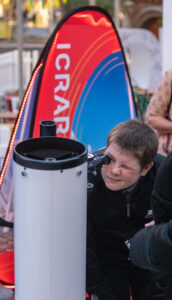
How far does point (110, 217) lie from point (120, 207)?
0.16ft

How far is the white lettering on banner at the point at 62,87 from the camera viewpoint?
6.40 feet

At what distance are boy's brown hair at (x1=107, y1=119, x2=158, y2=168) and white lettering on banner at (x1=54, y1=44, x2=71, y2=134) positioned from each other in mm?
328

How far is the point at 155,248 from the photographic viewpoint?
3.88ft

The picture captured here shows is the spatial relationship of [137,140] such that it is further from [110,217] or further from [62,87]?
[62,87]

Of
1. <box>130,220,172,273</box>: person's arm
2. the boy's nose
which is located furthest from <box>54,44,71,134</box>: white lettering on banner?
<box>130,220,172,273</box>: person's arm

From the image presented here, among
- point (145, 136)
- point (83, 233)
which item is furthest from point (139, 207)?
point (83, 233)

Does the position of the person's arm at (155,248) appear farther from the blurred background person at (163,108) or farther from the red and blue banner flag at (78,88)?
A: the blurred background person at (163,108)

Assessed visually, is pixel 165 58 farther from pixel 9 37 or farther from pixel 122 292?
pixel 9 37

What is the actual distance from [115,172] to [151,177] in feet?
0.71

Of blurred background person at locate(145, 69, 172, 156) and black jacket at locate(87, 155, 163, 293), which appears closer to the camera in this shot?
black jacket at locate(87, 155, 163, 293)

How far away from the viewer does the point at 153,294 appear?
6.07 ft

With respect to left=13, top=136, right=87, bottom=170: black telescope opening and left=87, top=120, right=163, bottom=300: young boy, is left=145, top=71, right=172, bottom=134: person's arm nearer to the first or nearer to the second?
left=87, top=120, right=163, bottom=300: young boy

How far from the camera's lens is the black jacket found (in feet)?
5.84

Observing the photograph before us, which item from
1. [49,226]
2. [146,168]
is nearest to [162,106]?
[146,168]
